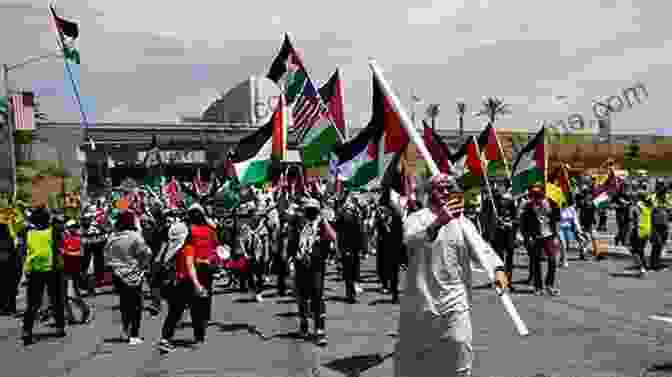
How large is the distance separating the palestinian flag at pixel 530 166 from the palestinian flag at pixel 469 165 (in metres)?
0.80

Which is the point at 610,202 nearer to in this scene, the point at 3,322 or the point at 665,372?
the point at 665,372

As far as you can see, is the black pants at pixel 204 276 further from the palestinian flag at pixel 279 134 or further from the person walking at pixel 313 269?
the palestinian flag at pixel 279 134

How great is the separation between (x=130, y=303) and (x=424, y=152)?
469 centimetres

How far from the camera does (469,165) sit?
43.2ft

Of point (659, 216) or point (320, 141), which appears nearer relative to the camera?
point (320, 141)

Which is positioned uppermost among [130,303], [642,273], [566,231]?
[566,231]

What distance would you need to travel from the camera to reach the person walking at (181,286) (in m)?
7.75

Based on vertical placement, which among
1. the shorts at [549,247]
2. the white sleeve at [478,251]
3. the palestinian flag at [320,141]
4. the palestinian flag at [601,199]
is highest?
the palestinian flag at [320,141]

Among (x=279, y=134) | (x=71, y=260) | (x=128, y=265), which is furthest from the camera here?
(x=279, y=134)

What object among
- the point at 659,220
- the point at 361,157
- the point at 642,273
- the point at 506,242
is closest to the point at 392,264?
the point at 506,242

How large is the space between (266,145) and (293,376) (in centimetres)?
489

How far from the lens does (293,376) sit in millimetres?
6676

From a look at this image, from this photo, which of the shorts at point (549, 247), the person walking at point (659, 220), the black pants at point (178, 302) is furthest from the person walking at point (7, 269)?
the person walking at point (659, 220)

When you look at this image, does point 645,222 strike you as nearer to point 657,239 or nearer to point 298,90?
point 657,239
